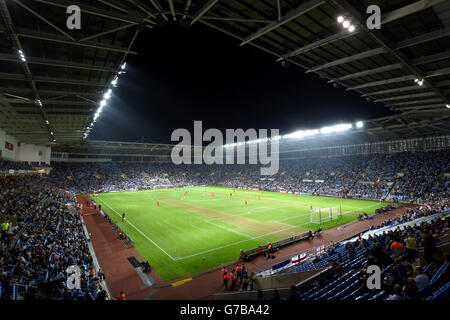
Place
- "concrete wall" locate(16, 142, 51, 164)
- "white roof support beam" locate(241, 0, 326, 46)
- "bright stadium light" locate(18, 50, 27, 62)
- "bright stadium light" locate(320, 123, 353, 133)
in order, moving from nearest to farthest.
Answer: "white roof support beam" locate(241, 0, 326, 46) < "bright stadium light" locate(18, 50, 27, 62) < "concrete wall" locate(16, 142, 51, 164) < "bright stadium light" locate(320, 123, 353, 133)

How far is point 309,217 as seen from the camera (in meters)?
31.2

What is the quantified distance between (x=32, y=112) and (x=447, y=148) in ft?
225

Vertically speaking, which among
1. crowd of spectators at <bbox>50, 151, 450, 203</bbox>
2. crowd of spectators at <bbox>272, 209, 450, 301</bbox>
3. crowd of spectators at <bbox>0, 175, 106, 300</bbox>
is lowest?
crowd of spectators at <bbox>0, 175, 106, 300</bbox>

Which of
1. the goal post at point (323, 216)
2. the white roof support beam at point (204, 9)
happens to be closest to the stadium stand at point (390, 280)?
the white roof support beam at point (204, 9)

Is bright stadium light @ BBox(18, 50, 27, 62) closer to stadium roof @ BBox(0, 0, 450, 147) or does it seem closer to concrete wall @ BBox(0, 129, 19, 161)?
stadium roof @ BBox(0, 0, 450, 147)

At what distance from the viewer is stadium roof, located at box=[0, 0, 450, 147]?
8797mm

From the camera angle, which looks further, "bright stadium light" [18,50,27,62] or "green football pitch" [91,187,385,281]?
"green football pitch" [91,187,385,281]

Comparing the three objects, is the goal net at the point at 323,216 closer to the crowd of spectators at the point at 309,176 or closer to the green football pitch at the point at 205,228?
the green football pitch at the point at 205,228

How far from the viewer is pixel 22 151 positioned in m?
47.6

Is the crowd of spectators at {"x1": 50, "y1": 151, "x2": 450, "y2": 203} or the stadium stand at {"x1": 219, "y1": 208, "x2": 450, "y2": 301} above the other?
the crowd of spectators at {"x1": 50, "y1": 151, "x2": 450, "y2": 203}

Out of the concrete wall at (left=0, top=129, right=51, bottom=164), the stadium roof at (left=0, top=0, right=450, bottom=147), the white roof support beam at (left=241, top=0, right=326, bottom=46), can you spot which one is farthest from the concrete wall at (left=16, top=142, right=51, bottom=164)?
the white roof support beam at (left=241, top=0, right=326, bottom=46)

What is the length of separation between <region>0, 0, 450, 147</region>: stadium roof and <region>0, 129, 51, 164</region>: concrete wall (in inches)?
866

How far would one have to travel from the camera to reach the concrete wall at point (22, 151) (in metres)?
35.2
